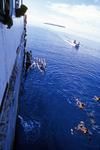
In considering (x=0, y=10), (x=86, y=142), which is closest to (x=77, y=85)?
(x=86, y=142)

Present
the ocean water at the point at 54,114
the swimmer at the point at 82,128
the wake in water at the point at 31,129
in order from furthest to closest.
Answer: the swimmer at the point at 82,128 < the ocean water at the point at 54,114 < the wake in water at the point at 31,129

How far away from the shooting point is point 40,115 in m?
21.0

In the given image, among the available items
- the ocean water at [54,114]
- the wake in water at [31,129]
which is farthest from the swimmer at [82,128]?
the wake in water at [31,129]

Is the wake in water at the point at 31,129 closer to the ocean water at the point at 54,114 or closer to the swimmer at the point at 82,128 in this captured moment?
the ocean water at the point at 54,114

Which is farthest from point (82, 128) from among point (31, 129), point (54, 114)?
point (31, 129)

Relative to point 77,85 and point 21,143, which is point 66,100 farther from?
point 21,143

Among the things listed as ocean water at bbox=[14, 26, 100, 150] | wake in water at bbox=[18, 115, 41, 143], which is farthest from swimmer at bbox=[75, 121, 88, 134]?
wake in water at bbox=[18, 115, 41, 143]

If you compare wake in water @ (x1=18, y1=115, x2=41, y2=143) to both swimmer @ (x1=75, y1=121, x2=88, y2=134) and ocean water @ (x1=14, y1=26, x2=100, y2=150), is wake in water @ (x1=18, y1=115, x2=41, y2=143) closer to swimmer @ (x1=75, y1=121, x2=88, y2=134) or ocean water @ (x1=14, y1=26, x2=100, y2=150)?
ocean water @ (x1=14, y1=26, x2=100, y2=150)

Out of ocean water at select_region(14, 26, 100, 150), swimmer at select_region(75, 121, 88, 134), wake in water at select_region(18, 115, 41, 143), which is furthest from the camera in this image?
swimmer at select_region(75, 121, 88, 134)

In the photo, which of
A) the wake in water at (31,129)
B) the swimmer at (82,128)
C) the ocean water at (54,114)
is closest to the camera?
the wake in water at (31,129)

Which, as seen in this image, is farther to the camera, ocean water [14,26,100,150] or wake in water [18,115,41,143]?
ocean water [14,26,100,150]

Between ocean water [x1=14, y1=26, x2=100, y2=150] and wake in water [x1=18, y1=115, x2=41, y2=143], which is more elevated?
wake in water [x1=18, y1=115, x2=41, y2=143]

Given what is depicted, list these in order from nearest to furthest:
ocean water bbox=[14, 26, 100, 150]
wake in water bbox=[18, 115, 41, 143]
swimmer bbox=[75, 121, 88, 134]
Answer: wake in water bbox=[18, 115, 41, 143] → ocean water bbox=[14, 26, 100, 150] → swimmer bbox=[75, 121, 88, 134]

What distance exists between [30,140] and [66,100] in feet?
36.7
